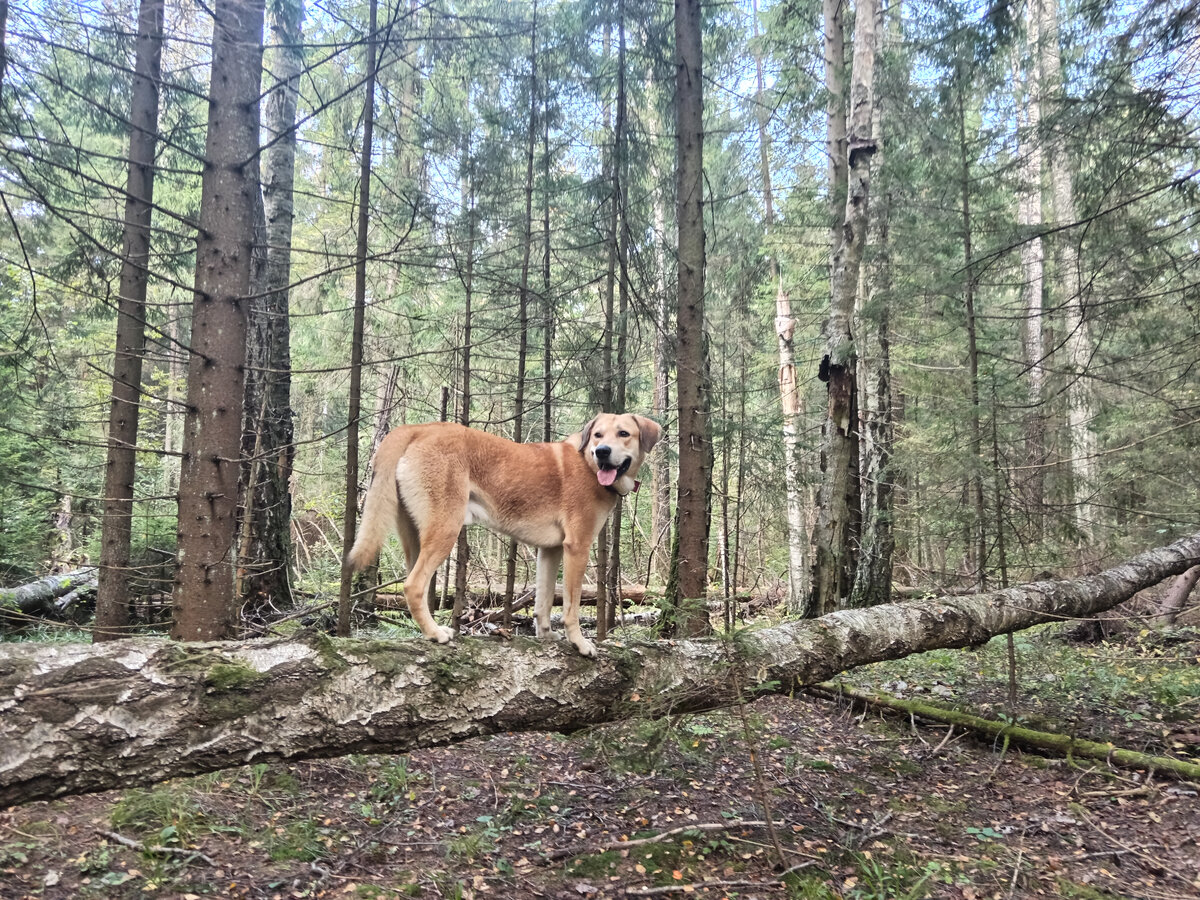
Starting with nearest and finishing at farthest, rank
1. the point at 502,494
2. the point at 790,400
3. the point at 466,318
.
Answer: the point at 502,494 < the point at 466,318 < the point at 790,400

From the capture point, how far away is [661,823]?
4.55m

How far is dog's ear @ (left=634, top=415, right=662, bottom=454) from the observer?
5443 millimetres

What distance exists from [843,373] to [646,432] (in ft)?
15.7

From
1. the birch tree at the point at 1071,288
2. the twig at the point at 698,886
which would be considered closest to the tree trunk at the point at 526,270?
the twig at the point at 698,886

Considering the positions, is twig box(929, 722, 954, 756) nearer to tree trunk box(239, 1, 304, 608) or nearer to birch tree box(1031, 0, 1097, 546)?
birch tree box(1031, 0, 1097, 546)

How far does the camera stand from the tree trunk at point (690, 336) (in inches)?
274

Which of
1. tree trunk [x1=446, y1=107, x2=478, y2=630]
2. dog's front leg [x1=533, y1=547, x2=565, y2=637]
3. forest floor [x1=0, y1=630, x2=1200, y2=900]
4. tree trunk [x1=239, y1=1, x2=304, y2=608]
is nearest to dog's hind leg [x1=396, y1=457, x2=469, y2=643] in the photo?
dog's front leg [x1=533, y1=547, x2=565, y2=637]

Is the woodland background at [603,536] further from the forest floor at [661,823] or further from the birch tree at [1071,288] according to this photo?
the birch tree at [1071,288]

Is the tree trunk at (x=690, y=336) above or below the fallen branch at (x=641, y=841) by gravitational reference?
above

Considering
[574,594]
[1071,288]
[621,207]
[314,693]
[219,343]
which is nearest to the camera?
[314,693]

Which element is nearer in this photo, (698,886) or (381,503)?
(698,886)

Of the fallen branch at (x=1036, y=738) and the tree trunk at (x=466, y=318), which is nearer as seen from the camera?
the fallen branch at (x=1036, y=738)

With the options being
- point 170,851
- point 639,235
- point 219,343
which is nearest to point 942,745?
point 170,851

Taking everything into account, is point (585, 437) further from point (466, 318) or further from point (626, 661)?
point (466, 318)
